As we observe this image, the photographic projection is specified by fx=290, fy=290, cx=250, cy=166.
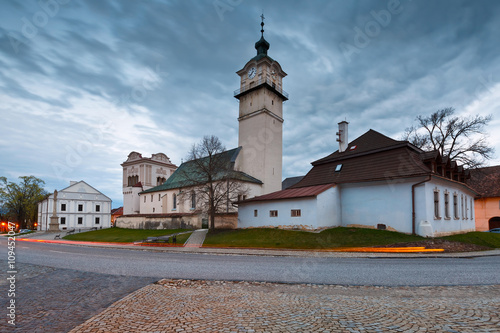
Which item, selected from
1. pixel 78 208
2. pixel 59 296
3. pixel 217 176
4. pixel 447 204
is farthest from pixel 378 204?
pixel 78 208

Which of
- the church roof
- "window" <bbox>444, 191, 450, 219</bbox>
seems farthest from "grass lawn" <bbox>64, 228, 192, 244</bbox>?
A: "window" <bbox>444, 191, 450, 219</bbox>

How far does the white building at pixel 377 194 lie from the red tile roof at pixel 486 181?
9.98m

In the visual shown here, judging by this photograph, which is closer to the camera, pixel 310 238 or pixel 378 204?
pixel 310 238

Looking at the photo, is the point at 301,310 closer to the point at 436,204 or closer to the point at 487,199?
the point at 436,204

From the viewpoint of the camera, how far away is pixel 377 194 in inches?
898

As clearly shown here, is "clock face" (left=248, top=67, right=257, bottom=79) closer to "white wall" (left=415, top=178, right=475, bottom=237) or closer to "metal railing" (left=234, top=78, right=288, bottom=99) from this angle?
"metal railing" (left=234, top=78, right=288, bottom=99)

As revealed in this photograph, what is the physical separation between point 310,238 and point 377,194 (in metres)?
6.57

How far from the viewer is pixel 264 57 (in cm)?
4047

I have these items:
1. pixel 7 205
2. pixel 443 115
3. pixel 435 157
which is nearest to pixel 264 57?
pixel 443 115

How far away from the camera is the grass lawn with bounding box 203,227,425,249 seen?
19188mm

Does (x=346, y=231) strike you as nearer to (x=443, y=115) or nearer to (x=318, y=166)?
(x=318, y=166)

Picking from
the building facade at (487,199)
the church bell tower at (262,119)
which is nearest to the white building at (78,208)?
the church bell tower at (262,119)

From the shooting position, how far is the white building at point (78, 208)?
5988cm

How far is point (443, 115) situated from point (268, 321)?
34281 millimetres
